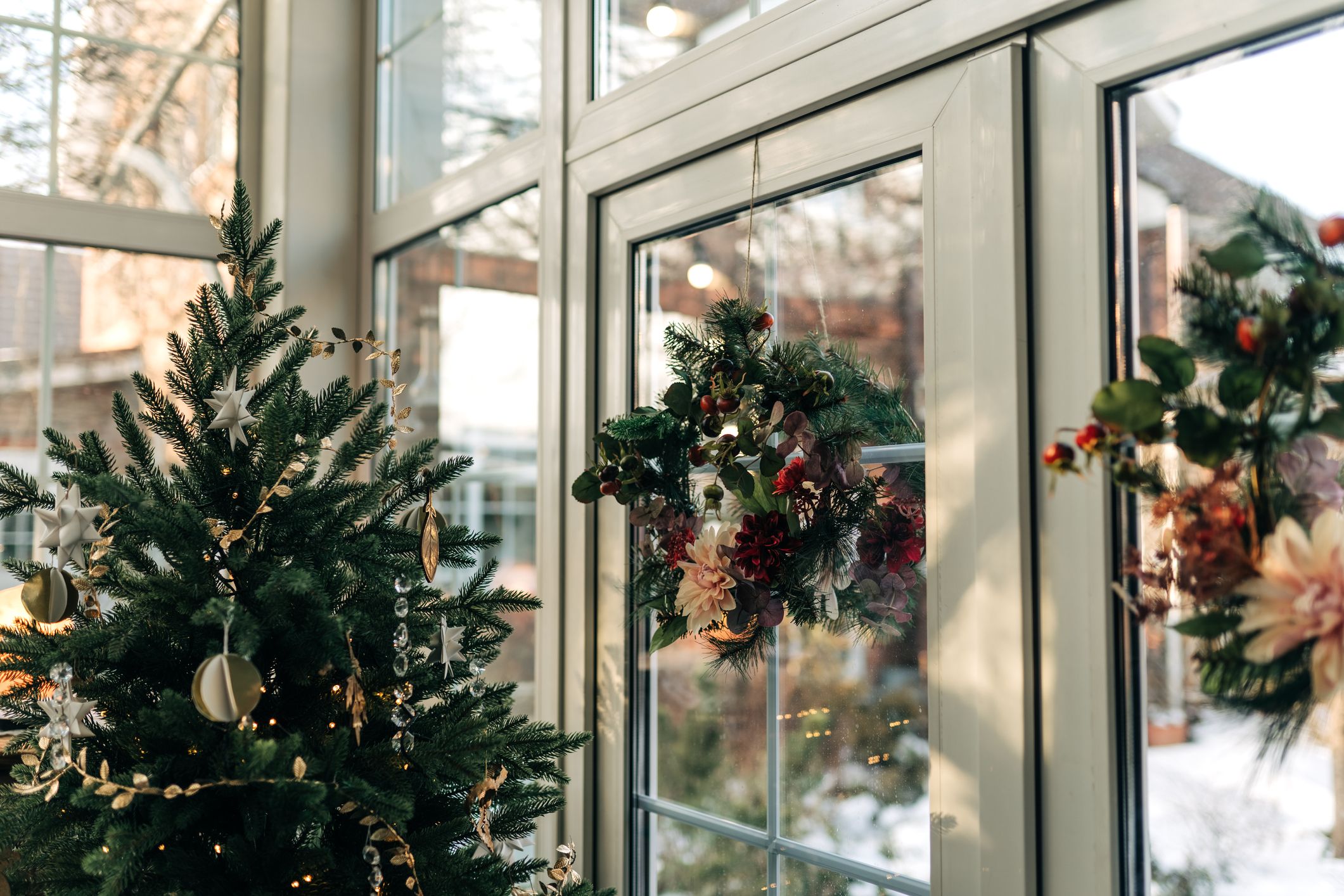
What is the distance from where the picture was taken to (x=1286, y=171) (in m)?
0.84

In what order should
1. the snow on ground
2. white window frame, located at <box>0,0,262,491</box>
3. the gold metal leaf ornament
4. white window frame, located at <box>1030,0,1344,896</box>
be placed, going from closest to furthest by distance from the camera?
the snow on ground
white window frame, located at <box>1030,0,1344,896</box>
the gold metal leaf ornament
white window frame, located at <box>0,0,262,491</box>

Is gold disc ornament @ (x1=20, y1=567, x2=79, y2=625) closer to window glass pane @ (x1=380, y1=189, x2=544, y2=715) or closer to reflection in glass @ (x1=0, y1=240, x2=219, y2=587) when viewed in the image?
window glass pane @ (x1=380, y1=189, x2=544, y2=715)

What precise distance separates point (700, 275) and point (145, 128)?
1.38 metres

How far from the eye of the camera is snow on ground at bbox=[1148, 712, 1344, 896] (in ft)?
2.68

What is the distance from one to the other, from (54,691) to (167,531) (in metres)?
0.19

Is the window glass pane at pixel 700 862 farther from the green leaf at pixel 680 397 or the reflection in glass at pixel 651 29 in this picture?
the reflection in glass at pixel 651 29

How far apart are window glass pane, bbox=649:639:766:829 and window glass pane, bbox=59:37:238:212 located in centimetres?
146

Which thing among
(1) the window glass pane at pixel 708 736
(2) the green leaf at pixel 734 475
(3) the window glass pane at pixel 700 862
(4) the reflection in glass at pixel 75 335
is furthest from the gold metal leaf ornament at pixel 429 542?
(4) the reflection in glass at pixel 75 335

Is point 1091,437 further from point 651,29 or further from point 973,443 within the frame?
point 651,29

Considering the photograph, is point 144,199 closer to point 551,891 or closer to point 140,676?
point 140,676

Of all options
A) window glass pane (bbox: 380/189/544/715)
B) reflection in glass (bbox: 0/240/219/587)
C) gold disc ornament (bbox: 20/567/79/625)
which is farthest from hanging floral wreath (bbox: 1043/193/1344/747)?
reflection in glass (bbox: 0/240/219/587)

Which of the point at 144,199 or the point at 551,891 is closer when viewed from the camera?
the point at 551,891

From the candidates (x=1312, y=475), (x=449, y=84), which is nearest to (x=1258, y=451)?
(x=1312, y=475)

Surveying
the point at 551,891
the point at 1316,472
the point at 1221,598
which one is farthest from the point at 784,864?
the point at 1316,472
